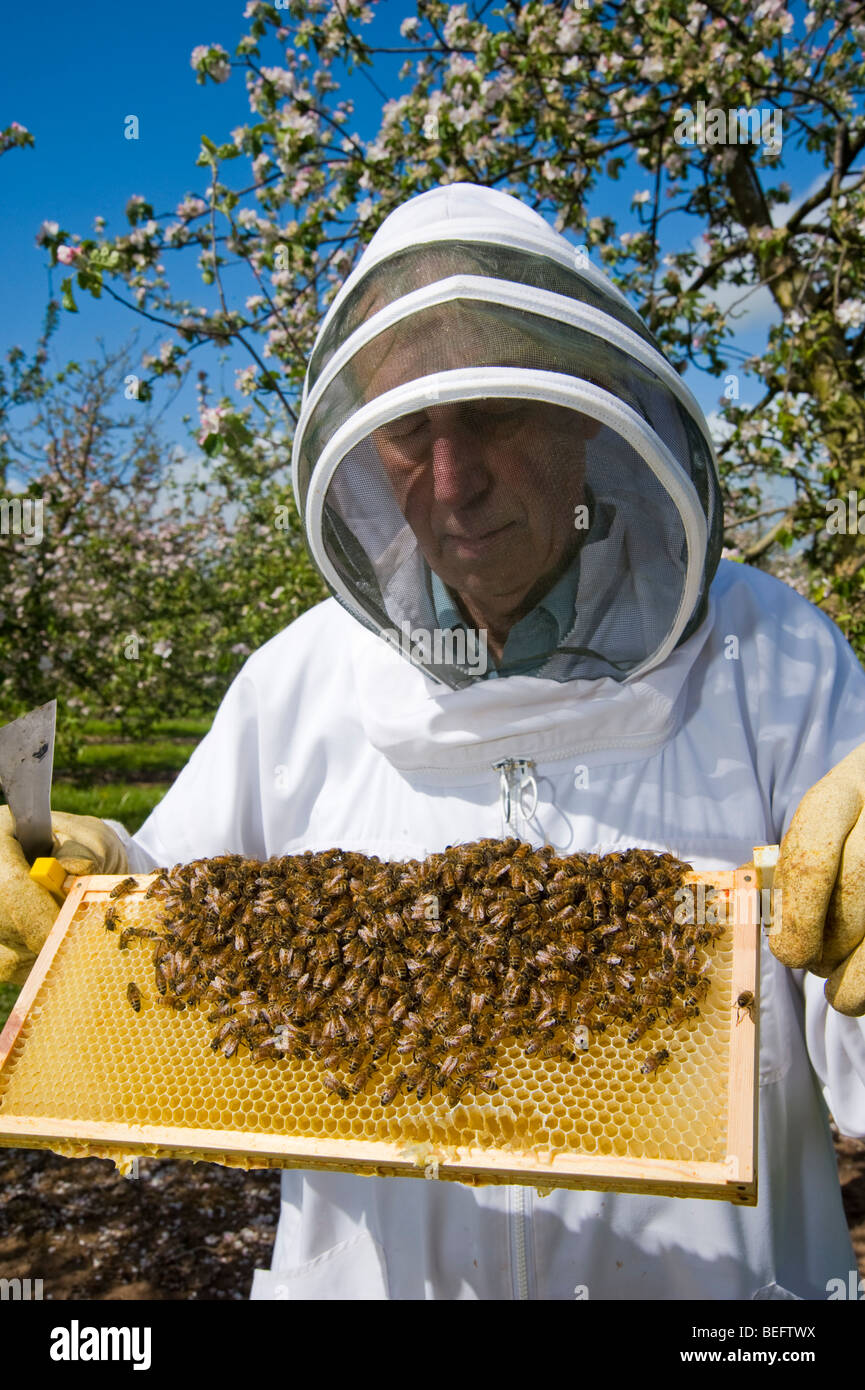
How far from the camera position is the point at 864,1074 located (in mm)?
2227

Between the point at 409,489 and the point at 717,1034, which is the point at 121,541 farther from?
the point at 717,1034

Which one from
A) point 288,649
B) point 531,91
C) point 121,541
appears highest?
point 531,91

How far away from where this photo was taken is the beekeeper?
2232mm

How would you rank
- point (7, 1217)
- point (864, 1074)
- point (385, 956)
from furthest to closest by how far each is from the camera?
point (7, 1217) < point (864, 1074) < point (385, 956)

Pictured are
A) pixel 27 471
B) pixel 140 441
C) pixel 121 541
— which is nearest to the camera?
pixel 27 471

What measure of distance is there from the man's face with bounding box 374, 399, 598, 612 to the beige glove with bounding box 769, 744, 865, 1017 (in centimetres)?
96

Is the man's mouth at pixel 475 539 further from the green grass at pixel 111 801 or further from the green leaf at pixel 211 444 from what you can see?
the green grass at pixel 111 801

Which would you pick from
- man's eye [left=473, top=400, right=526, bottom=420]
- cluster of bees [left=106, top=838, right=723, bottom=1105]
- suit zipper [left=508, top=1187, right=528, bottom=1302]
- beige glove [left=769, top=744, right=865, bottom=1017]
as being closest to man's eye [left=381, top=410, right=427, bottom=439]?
man's eye [left=473, top=400, right=526, bottom=420]

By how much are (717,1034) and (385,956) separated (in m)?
0.73

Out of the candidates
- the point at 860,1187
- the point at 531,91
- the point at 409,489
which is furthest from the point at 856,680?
the point at 531,91

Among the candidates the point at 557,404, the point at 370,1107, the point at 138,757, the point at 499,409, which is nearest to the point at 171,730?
the point at 138,757

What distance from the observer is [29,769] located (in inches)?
89.9

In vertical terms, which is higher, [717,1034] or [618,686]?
[618,686]

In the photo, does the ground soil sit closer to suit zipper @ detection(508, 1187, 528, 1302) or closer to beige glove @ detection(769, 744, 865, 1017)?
suit zipper @ detection(508, 1187, 528, 1302)
